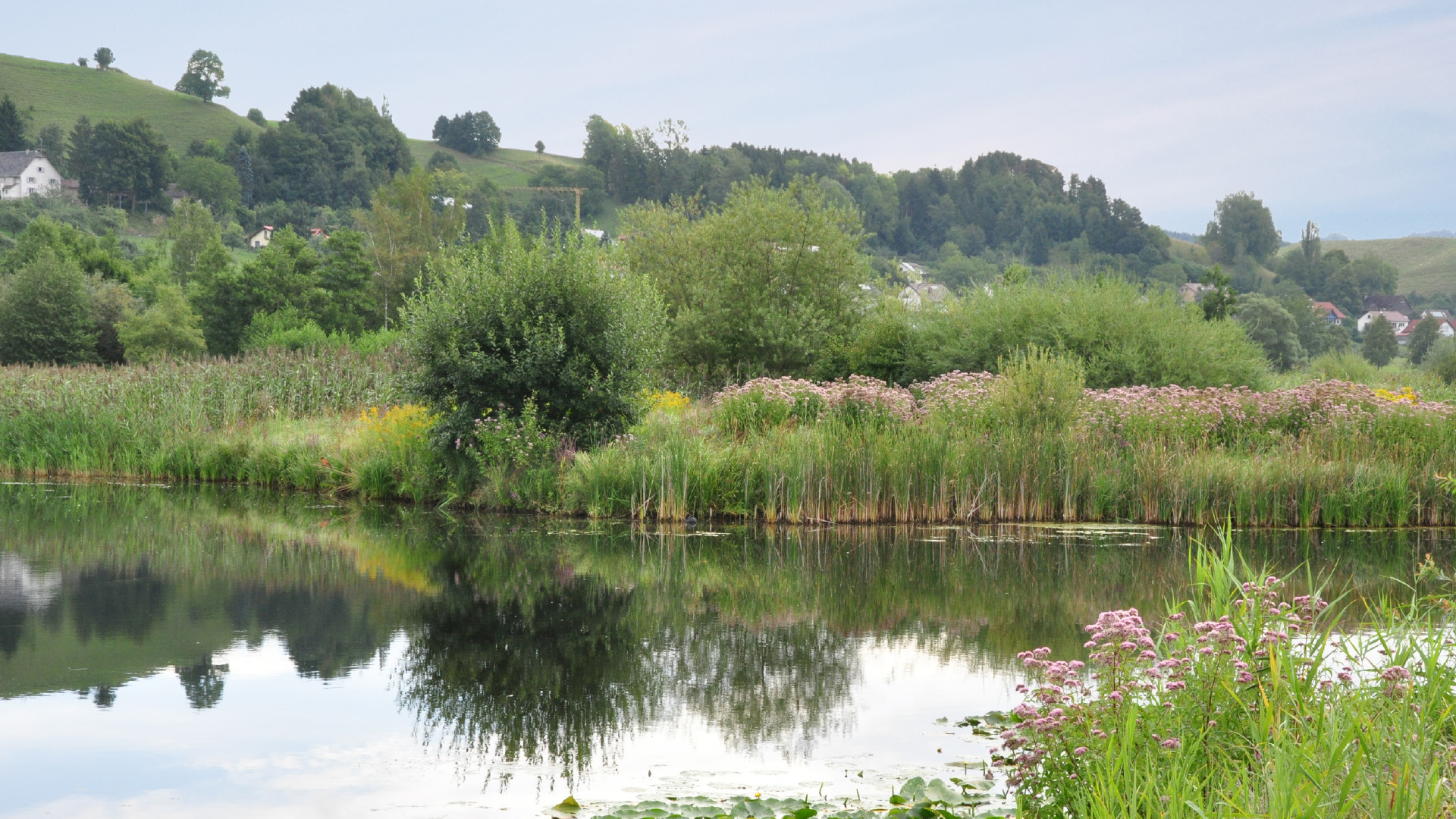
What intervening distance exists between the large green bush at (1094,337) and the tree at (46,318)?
34.9 m

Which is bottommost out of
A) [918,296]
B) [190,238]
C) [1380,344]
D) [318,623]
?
[318,623]

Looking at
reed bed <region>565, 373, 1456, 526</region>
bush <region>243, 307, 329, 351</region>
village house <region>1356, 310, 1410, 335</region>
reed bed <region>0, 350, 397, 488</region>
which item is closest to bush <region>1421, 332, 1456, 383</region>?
reed bed <region>565, 373, 1456, 526</region>

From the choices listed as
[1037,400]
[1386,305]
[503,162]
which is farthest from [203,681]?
[503,162]

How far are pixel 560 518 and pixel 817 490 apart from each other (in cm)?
325

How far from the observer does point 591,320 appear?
15.0 metres

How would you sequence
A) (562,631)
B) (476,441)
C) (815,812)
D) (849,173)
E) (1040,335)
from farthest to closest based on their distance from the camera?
(849,173)
(1040,335)
(476,441)
(562,631)
(815,812)

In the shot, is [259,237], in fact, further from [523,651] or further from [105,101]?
[523,651]

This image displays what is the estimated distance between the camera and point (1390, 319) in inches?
4513

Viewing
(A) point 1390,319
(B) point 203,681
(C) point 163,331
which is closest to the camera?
(B) point 203,681

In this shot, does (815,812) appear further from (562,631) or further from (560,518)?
(560,518)

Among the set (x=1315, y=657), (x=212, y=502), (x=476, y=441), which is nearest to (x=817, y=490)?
(x=476, y=441)

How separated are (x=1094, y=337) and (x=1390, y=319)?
112m

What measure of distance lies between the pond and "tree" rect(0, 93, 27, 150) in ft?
422

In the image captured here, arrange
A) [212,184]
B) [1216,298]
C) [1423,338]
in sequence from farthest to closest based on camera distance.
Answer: [212,184], [1423,338], [1216,298]
